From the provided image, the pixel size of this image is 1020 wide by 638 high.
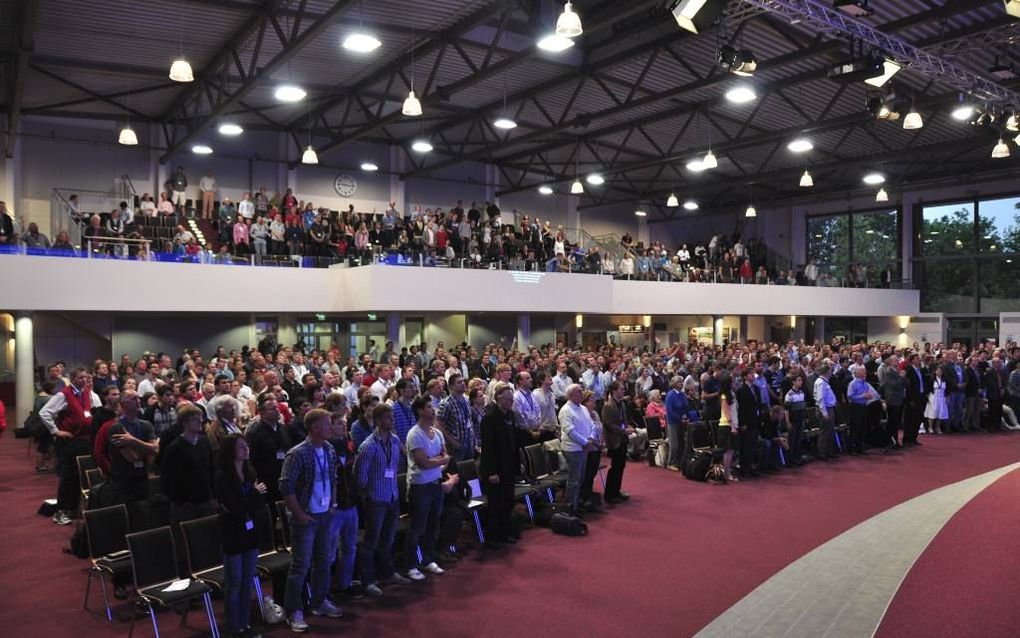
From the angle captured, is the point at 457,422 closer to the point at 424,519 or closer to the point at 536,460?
the point at 536,460

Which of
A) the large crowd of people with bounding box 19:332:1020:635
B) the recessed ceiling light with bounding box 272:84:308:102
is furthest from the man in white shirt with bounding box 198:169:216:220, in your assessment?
the large crowd of people with bounding box 19:332:1020:635

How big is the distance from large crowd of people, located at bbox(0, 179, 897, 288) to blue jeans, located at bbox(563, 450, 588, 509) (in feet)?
35.3

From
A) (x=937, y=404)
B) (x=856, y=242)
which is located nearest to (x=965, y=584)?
(x=937, y=404)

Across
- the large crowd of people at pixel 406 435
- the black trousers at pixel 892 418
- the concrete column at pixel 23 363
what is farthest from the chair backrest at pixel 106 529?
the black trousers at pixel 892 418

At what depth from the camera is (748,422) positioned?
10.1 metres

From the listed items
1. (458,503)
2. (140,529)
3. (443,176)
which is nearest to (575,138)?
(443,176)

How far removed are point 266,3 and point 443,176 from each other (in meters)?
14.6

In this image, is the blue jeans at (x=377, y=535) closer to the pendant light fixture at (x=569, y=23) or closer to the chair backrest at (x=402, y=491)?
the chair backrest at (x=402, y=491)

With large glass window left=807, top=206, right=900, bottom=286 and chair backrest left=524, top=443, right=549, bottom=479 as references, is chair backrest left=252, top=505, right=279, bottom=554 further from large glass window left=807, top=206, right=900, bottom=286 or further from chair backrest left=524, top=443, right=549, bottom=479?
large glass window left=807, top=206, right=900, bottom=286

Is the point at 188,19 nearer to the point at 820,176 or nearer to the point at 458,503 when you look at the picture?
the point at 458,503

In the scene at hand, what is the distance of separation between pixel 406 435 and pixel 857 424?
8.45m

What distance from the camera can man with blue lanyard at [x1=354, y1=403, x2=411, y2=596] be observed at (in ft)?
19.1

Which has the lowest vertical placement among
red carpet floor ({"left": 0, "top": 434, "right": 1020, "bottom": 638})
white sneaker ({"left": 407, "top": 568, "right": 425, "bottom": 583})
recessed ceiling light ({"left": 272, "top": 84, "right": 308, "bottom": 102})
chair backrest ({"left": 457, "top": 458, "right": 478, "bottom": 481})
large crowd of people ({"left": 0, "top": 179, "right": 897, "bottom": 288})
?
red carpet floor ({"left": 0, "top": 434, "right": 1020, "bottom": 638})

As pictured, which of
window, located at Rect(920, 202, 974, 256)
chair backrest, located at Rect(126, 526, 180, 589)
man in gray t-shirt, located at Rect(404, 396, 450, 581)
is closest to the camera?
chair backrest, located at Rect(126, 526, 180, 589)
